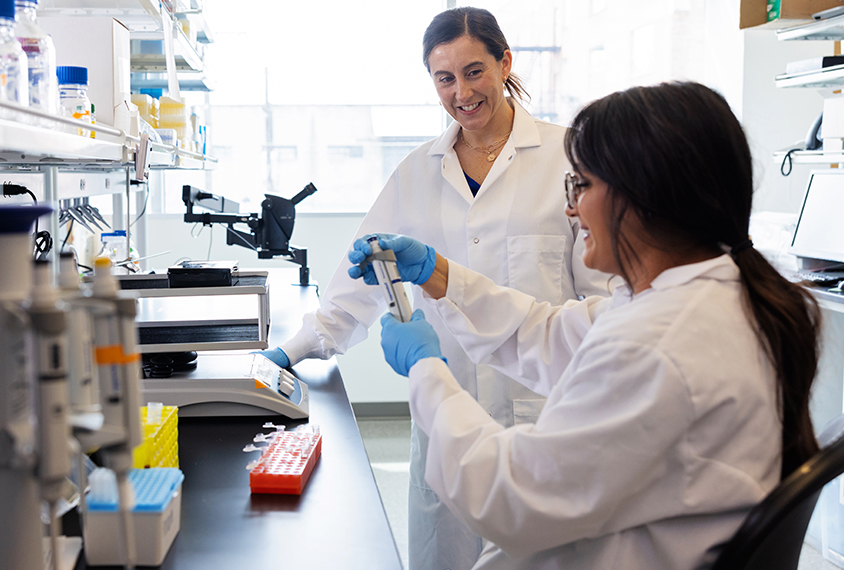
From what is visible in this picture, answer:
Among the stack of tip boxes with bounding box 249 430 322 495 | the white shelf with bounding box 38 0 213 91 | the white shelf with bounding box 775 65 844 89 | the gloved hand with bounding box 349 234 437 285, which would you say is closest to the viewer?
the stack of tip boxes with bounding box 249 430 322 495

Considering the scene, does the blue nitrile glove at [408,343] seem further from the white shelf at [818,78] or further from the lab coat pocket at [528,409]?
the white shelf at [818,78]

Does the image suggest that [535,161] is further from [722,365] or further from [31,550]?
[31,550]

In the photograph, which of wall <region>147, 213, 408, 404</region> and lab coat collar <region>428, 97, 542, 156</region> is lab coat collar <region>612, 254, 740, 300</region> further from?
wall <region>147, 213, 408, 404</region>

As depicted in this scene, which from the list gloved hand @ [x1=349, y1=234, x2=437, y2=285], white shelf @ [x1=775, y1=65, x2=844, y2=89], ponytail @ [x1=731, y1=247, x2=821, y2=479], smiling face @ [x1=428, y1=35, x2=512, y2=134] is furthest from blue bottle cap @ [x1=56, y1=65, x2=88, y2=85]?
white shelf @ [x1=775, y1=65, x2=844, y2=89]

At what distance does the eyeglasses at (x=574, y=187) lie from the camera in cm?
103

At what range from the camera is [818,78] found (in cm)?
273

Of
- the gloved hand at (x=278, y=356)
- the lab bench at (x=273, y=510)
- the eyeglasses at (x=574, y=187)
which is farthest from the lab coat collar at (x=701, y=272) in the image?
the gloved hand at (x=278, y=356)

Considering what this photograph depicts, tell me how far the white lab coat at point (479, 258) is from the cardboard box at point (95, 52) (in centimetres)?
78

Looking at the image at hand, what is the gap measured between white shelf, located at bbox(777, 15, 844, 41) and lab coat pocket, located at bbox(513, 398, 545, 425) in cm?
213

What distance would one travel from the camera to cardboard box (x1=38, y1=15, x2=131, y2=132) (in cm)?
180

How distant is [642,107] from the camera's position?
94 centimetres

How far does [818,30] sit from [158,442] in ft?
9.95

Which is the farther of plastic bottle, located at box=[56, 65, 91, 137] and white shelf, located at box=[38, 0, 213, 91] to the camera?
white shelf, located at box=[38, 0, 213, 91]

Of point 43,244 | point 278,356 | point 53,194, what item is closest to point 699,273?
point 278,356
